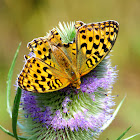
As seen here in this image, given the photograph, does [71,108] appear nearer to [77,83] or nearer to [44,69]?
[77,83]

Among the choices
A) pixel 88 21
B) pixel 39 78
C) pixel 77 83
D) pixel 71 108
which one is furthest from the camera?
pixel 88 21

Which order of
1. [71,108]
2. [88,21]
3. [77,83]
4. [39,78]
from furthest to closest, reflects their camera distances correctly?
[88,21]
[71,108]
[77,83]
[39,78]

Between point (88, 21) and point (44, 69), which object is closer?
point (44, 69)

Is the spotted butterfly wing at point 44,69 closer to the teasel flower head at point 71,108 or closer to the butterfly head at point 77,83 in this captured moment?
the butterfly head at point 77,83

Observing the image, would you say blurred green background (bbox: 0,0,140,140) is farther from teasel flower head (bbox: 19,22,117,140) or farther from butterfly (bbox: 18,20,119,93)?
butterfly (bbox: 18,20,119,93)

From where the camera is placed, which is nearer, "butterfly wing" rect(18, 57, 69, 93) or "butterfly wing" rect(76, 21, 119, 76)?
"butterfly wing" rect(18, 57, 69, 93)

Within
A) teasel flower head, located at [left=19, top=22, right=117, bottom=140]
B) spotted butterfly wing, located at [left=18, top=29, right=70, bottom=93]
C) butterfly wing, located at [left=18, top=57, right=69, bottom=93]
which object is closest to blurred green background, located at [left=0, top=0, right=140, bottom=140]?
teasel flower head, located at [left=19, top=22, right=117, bottom=140]

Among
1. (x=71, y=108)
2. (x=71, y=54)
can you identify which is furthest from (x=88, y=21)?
(x=71, y=108)

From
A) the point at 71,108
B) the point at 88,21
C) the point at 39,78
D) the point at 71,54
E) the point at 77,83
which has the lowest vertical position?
the point at 71,108
